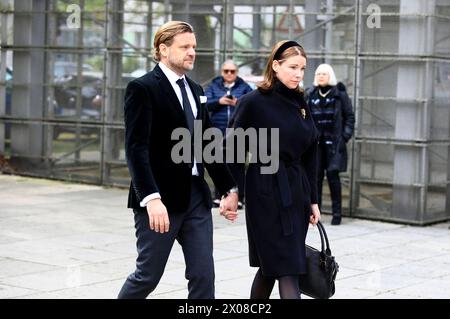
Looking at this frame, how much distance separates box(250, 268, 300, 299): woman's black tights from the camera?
5824 millimetres

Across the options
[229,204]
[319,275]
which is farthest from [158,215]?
[319,275]

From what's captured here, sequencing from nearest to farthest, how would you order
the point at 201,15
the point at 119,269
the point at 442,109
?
the point at 119,269 → the point at 442,109 → the point at 201,15

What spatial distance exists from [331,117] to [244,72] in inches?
93.5

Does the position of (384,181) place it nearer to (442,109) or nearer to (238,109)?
(442,109)

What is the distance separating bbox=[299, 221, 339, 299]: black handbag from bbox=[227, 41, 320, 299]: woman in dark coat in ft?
0.19

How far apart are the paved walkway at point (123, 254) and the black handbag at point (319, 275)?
1.70m

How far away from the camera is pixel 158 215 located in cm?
534

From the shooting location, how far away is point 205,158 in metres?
5.74

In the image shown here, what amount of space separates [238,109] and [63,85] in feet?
31.5

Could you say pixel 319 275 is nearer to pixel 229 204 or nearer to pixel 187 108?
pixel 229 204

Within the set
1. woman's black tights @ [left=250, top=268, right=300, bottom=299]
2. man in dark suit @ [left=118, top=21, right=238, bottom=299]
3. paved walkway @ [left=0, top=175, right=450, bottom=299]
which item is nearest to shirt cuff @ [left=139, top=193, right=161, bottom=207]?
man in dark suit @ [left=118, top=21, right=238, bottom=299]

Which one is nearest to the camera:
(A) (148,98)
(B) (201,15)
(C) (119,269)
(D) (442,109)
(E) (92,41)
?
(A) (148,98)

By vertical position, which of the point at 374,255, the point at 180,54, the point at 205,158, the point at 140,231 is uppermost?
the point at 180,54

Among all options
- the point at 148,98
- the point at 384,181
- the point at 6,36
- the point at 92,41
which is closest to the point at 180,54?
the point at 148,98
